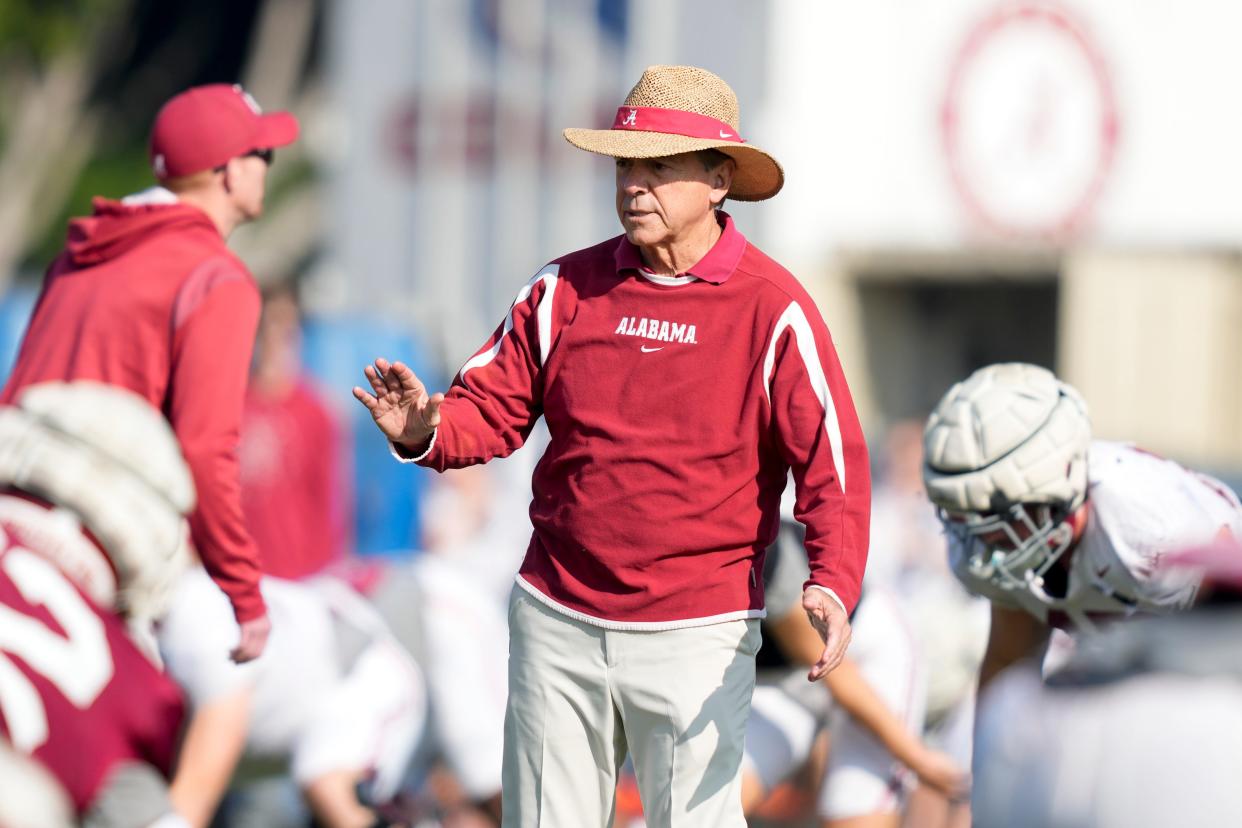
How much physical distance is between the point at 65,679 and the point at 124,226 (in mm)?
2142

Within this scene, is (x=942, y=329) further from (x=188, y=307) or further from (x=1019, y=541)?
(x=1019, y=541)

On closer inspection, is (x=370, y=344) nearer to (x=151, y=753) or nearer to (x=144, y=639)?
(x=144, y=639)

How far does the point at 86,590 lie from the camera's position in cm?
320

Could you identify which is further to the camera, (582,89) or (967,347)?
(967,347)

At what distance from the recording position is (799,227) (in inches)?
594

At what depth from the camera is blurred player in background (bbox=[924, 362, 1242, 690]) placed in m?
4.16

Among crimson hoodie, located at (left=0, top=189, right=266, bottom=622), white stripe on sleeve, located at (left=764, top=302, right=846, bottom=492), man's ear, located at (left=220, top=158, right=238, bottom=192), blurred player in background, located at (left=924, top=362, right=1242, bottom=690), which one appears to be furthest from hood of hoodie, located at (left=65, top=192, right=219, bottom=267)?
blurred player in background, located at (left=924, top=362, right=1242, bottom=690)

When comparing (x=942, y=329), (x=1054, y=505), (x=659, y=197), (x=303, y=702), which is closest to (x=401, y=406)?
(x=659, y=197)

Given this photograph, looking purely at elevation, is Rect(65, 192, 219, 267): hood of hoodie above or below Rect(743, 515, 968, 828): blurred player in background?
above

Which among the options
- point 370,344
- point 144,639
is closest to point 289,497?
point 370,344

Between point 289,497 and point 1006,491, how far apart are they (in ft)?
14.9

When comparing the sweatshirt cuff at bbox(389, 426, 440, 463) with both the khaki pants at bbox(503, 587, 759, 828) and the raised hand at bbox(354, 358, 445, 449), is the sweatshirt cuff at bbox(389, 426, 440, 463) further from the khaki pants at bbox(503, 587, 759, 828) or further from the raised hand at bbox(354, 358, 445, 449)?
the khaki pants at bbox(503, 587, 759, 828)

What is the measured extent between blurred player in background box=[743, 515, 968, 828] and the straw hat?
1.55 m

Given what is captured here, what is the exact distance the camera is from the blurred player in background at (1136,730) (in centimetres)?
226
